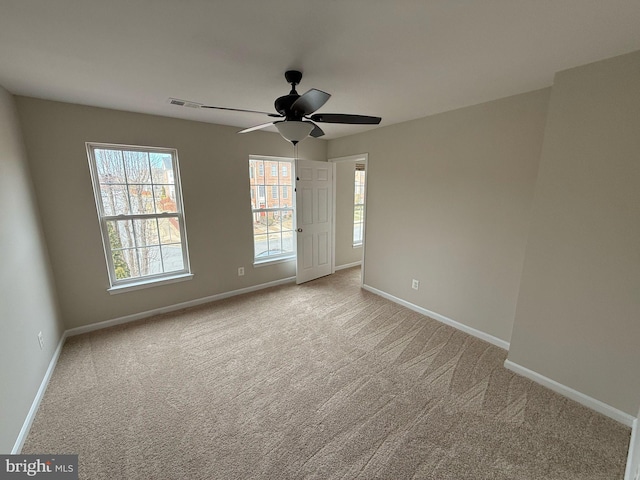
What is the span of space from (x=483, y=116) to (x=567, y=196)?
42.5 inches

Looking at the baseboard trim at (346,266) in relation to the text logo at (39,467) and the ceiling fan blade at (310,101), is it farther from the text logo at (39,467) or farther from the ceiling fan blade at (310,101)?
the text logo at (39,467)

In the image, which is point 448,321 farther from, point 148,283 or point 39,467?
point 148,283

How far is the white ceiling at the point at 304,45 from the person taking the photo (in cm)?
118

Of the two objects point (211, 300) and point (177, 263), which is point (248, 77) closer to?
point (177, 263)

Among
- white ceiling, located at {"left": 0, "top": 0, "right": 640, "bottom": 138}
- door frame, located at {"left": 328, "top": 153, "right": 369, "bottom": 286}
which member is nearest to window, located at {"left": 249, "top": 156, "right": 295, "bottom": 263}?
door frame, located at {"left": 328, "top": 153, "right": 369, "bottom": 286}

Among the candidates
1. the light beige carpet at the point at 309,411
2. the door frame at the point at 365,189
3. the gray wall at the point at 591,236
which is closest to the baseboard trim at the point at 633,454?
the light beige carpet at the point at 309,411

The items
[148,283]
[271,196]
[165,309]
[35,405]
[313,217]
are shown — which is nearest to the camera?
[35,405]

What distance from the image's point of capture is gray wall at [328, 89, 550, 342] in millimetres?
2289

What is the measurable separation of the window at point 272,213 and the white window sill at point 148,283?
101 centimetres

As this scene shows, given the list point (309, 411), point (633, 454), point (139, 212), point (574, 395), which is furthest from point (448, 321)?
point (139, 212)

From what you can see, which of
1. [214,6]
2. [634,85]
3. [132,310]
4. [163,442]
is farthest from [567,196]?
[132,310]

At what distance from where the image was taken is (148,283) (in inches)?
121

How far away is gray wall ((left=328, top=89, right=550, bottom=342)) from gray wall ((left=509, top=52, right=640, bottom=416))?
337 mm

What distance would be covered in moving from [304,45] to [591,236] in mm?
2269
